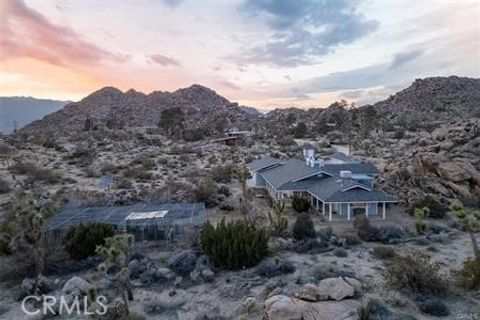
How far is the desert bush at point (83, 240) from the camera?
→ 16.0 metres

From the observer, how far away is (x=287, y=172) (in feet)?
88.0

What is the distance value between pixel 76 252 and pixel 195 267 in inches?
200

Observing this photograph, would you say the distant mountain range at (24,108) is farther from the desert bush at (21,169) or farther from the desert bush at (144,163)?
the desert bush at (21,169)

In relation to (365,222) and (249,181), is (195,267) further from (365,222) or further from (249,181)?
(249,181)

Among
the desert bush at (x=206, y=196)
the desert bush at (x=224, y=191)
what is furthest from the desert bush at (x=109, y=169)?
the desert bush at (x=206, y=196)

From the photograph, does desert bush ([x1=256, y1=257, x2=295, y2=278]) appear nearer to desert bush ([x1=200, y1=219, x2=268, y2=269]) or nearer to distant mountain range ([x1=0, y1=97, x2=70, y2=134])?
desert bush ([x1=200, y1=219, x2=268, y2=269])

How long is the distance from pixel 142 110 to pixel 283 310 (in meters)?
115

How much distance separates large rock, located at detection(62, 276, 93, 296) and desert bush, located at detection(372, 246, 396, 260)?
412 inches

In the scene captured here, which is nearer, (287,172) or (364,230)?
(364,230)

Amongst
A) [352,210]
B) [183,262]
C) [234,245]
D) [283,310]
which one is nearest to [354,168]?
[352,210]

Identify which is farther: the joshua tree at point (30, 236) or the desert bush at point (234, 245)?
the desert bush at point (234, 245)

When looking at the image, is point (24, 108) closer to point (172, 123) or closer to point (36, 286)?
point (172, 123)

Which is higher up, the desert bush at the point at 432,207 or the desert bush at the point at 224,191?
the desert bush at the point at 224,191

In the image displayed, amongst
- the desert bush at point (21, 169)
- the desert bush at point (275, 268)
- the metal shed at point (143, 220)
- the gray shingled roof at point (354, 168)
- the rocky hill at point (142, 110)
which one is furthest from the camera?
the rocky hill at point (142, 110)
